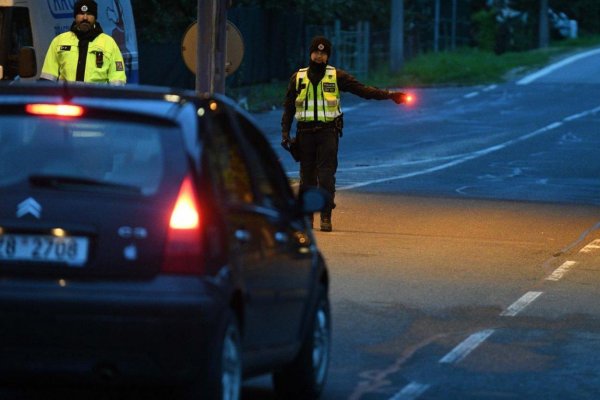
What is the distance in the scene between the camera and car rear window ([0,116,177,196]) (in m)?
7.03

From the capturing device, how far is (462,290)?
43.1 feet

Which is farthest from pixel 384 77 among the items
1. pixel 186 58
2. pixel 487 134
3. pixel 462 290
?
pixel 462 290

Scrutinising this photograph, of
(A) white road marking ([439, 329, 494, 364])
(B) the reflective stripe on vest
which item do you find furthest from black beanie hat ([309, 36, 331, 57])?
(A) white road marking ([439, 329, 494, 364])

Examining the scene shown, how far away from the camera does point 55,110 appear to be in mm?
7254

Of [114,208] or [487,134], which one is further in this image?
[487,134]

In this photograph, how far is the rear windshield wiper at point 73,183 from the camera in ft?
23.0

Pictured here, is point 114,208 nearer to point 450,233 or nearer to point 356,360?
point 356,360

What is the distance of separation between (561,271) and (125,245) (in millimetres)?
8047

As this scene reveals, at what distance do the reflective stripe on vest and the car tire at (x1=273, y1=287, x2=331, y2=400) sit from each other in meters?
8.27

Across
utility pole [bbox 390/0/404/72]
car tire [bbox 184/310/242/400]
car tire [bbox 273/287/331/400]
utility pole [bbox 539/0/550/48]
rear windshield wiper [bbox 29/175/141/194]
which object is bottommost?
utility pole [bbox 539/0/550/48]

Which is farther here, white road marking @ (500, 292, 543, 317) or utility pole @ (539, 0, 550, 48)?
utility pole @ (539, 0, 550, 48)

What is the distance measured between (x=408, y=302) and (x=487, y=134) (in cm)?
2223

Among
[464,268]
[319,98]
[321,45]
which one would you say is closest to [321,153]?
[319,98]

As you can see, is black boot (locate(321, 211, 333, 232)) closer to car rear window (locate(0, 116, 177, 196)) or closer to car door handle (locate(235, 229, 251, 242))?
car door handle (locate(235, 229, 251, 242))
